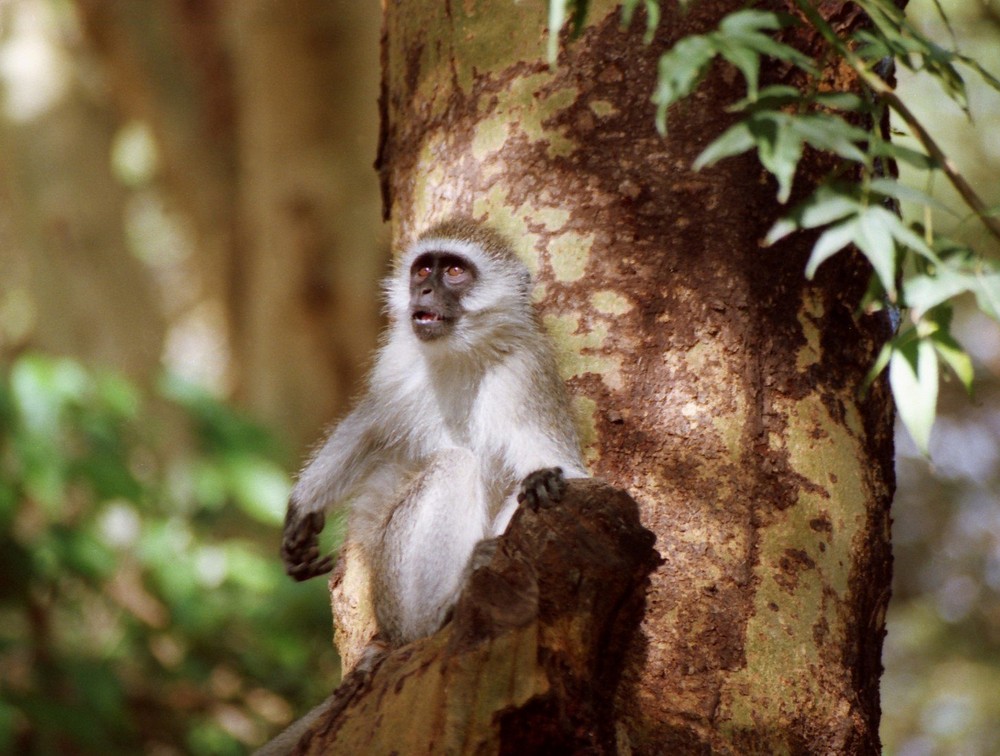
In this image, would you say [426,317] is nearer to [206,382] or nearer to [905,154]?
[905,154]

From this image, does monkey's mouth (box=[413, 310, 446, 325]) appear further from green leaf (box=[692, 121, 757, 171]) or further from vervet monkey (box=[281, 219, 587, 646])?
green leaf (box=[692, 121, 757, 171])

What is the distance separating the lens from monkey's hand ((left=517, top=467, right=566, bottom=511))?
2796mm

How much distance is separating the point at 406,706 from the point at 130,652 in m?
4.10

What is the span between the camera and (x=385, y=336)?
4176mm

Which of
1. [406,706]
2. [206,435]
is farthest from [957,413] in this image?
[406,706]

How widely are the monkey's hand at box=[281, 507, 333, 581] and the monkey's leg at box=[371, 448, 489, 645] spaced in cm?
53

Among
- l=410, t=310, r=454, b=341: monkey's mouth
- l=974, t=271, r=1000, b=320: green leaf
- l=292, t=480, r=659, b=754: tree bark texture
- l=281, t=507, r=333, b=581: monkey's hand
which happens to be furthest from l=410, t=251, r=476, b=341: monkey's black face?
l=974, t=271, r=1000, b=320: green leaf

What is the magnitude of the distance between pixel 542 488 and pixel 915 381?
3.74ft

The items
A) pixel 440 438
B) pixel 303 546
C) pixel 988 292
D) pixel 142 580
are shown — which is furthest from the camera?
pixel 142 580

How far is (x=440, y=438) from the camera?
382 centimetres

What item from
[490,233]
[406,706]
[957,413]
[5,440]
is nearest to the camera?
[406,706]

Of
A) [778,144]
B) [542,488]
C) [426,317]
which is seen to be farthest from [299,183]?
[778,144]

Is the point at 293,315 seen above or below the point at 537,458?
above

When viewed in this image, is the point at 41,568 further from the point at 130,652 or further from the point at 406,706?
the point at 406,706
